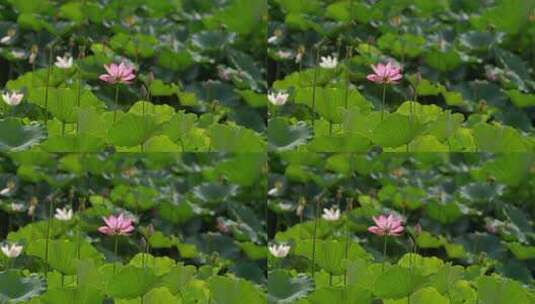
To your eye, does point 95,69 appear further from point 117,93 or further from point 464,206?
point 464,206

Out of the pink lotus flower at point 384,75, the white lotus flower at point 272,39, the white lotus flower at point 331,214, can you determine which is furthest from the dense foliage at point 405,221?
the white lotus flower at point 272,39

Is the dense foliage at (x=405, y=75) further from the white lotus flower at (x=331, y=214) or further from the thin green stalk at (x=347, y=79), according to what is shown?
the white lotus flower at (x=331, y=214)

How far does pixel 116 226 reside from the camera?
396cm

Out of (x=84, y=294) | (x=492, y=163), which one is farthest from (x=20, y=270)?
(x=492, y=163)

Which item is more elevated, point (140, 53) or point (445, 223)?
point (140, 53)

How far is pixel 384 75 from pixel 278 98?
0.34m

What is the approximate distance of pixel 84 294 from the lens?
153 inches

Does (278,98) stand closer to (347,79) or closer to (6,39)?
(347,79)

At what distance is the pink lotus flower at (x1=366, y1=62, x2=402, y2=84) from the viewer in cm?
399

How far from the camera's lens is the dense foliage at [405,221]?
3961 mm

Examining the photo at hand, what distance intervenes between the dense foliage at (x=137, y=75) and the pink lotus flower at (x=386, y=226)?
44 cm

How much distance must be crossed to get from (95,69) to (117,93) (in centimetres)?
11

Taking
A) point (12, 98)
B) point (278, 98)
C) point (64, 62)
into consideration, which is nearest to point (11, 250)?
point (12, 98)

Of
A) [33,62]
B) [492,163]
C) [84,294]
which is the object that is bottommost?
[84,294]
